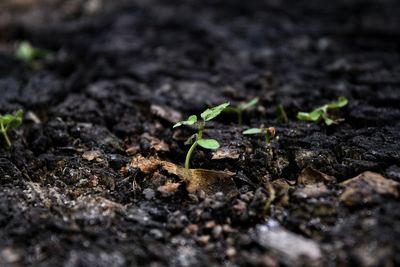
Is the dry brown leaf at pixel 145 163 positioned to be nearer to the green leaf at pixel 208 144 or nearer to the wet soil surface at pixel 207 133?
the wet soil surface at pixel 207 133

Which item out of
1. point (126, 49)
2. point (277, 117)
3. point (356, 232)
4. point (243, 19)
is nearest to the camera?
point (356, 232)

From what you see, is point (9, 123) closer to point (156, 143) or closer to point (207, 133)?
point (156, 143)

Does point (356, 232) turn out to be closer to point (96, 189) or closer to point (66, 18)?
point (96, 189)

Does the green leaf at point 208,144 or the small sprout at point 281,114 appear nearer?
the green leaf at point 208,144

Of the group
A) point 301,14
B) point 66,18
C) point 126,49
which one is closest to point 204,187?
point 126,49

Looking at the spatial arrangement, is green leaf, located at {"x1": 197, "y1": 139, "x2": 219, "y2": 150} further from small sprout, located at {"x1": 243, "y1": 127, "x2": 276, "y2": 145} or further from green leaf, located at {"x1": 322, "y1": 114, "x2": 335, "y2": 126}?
green leaf, located at {"x1": 322, "y1": 114, "x2": 335, "y2": 126}

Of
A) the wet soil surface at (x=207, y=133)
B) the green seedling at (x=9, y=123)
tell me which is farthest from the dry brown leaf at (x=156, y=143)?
the green seedling at (x=9, y=123)

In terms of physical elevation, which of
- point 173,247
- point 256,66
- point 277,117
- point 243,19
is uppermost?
point 243,19

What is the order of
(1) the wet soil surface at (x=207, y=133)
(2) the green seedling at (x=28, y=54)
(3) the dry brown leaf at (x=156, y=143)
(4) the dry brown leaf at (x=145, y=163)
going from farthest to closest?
(2) the green seedling at (x=28, y=54)
(3) the dry brown leaf at (x=156, y=143)
(4) the dry brown leaf at (x=145, y=163)
(1) the wet soil surface at (x=207, y=133)
